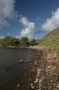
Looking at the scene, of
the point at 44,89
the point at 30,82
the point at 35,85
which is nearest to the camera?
the point at 44,89

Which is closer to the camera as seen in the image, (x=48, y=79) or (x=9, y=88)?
(x=9, y=88)

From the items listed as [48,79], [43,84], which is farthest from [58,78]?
[43,84]

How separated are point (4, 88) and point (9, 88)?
0.67 m

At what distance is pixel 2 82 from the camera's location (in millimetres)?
28672

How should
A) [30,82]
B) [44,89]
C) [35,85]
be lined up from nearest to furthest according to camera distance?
[44,89] < [35,85] < [30,82]

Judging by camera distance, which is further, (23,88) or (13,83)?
(13,83)

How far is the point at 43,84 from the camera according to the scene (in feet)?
85.7

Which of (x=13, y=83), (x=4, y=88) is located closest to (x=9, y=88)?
(x=4, y=88)

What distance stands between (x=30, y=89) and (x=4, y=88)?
369cm

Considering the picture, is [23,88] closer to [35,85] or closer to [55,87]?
[35,85]

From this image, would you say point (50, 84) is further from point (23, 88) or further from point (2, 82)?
point (2, 82)

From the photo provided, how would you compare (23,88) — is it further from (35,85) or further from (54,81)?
(54,81)

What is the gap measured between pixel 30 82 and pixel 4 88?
14.4ft

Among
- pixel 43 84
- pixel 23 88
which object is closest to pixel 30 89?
pixel 23 88
